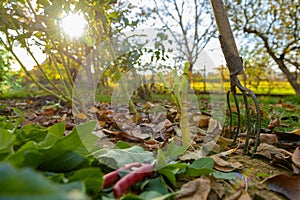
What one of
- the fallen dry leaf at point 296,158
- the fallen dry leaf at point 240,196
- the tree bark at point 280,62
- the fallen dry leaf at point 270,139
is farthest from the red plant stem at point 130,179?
the tree bark at point 280,62

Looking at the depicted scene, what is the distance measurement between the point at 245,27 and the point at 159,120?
597cm

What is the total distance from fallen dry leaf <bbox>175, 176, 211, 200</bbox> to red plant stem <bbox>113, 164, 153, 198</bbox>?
0.10m

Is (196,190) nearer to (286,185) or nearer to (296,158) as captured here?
(286,185)

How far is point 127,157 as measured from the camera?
2.85 ft

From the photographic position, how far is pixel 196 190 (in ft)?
2.59

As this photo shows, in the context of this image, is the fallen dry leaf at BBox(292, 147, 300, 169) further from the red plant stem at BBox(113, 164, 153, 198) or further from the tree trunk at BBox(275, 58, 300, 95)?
the tree trunk at BBox(275, 58, 300, 95)

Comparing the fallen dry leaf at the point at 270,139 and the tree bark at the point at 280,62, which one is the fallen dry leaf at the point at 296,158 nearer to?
the fallen dry leaf at the point at 270,139

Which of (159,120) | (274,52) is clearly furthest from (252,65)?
(159,120)

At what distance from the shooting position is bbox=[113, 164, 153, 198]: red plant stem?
0.67 meters

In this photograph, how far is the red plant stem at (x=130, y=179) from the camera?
671 mm

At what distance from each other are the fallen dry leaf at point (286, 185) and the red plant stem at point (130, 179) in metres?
0.41

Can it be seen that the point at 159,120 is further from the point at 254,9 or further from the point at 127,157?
the point at 254,9

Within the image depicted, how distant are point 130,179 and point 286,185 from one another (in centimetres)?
51

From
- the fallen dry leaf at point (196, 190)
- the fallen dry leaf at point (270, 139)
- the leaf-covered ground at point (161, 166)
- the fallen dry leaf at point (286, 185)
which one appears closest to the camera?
the leaf-covered ground at point (161, 166)
